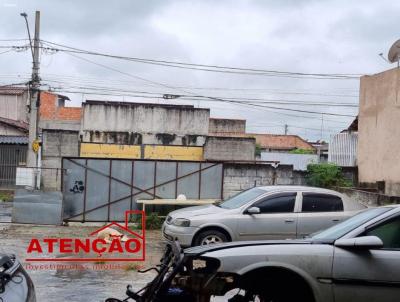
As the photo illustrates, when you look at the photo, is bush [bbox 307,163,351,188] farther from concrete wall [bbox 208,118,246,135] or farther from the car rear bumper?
concrete wall [bbox 208,118,246,135]

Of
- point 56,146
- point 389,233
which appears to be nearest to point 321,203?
point 389,233

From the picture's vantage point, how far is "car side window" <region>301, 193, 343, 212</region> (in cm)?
1132

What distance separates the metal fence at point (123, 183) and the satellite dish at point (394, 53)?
711cm

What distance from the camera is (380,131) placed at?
19.4m

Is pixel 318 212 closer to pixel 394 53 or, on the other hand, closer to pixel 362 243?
pixel 362 243

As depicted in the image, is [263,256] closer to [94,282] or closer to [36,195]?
[94,282]

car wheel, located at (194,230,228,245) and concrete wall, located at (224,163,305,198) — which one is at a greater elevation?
concrete wall, located at (224,163,305,198)

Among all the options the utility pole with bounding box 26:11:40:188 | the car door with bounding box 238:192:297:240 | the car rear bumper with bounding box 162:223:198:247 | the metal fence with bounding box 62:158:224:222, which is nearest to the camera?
the car door with bounding box 238:192:297:240

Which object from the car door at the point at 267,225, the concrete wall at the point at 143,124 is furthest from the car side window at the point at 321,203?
the concrete wall at the point at 143,124

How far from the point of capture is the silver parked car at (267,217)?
11.1 metres

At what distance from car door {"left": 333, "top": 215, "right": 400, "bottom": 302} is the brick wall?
1503 inches

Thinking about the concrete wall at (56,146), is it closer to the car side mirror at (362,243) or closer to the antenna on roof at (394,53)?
the antenna on roof at (394,53)

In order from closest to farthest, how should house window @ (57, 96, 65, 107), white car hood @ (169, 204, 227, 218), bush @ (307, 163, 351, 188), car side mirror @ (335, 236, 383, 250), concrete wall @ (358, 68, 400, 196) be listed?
1. car side mirror @ (335, 236, 383, 250)
2. white car hood @ (169, 204, 227, 218)
3. concrete wall @ (358, 68, 400, 196)
4. bush @ (307, 163, 351, 188)
5. house window @ (57, 96, 65, 107)

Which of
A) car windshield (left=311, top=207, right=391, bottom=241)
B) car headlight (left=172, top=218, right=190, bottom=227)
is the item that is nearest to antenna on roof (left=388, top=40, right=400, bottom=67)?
car headlight (left=172, top=218, right=190, bottom=227)
